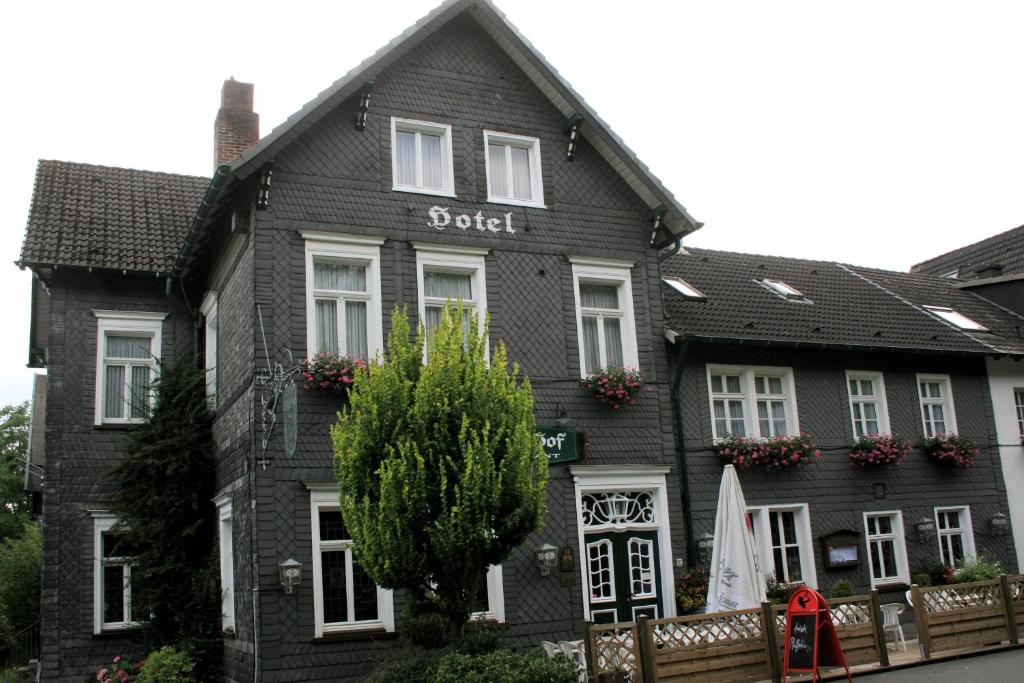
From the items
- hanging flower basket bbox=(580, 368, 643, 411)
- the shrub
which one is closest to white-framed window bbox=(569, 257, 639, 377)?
hanging flower basket bbox=(580, 368, 643, 411)

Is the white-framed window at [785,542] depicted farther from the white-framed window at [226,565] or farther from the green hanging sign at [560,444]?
the white-framed window at [226,565]

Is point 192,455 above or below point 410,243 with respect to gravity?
below

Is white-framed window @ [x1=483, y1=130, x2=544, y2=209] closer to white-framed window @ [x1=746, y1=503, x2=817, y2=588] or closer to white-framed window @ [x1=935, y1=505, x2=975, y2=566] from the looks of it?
white-framed window @ [x1=746, y1=503, x2=817, y2=588]

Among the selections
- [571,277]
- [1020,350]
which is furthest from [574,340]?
[1020,350]

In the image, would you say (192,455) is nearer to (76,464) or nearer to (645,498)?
(76,464)

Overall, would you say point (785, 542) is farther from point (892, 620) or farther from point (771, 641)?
point (771, 641)

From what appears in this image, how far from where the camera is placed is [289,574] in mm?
13227

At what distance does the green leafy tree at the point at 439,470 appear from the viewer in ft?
35.2

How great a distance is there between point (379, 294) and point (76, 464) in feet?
21.5

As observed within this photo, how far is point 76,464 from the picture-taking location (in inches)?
683

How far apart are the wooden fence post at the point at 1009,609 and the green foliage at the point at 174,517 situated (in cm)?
1181

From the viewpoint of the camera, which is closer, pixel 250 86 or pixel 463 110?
pixel 463 110

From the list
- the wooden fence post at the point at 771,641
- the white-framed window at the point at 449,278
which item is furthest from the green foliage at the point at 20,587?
the wooden fence post at the point at 771,641

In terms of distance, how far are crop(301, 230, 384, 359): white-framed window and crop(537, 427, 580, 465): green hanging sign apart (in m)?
2.84
